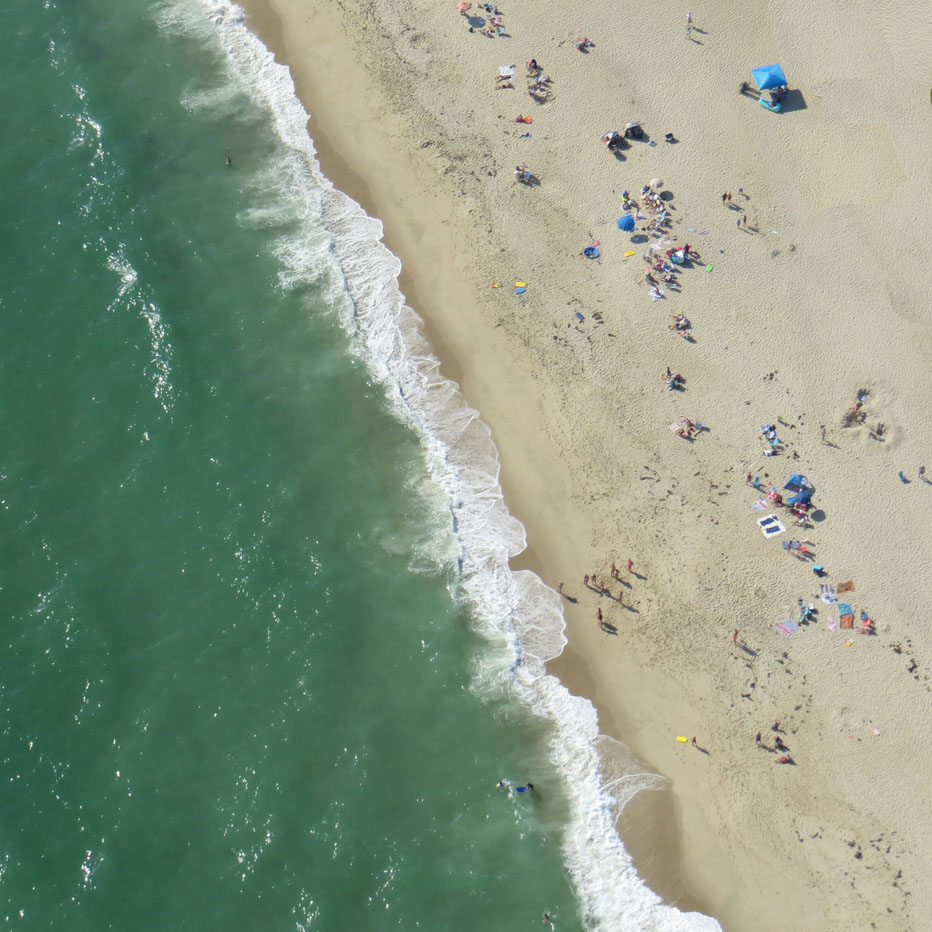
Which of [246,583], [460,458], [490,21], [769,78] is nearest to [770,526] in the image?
[460,458]

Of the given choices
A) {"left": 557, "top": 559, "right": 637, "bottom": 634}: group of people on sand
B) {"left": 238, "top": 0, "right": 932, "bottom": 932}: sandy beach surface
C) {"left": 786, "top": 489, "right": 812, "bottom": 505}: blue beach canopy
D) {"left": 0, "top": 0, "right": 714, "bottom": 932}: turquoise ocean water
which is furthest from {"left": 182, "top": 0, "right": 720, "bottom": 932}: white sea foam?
{"left": 786, "top": 489, "right": 812, "bottom": 505}: blue beach canopy

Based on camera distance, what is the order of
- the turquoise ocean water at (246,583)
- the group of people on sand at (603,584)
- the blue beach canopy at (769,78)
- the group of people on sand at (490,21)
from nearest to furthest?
1. the turquoise ocean water at (246,583)
2. the group of people on sand at (603,584)
3. the blue beach canopy at (769,78)
4. the group of people on sand at (490,21)

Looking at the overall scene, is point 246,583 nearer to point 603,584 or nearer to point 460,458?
point 460,458

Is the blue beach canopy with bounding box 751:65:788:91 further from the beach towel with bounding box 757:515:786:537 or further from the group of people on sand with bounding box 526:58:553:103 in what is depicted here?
the beach towel with bounding box 757:515:786:537

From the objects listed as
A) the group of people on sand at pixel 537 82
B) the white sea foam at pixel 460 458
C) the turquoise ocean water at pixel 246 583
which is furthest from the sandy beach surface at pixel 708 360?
the turquoise ocean water at pixel 246 583

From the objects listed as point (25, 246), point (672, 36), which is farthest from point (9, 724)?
point (672, 36)

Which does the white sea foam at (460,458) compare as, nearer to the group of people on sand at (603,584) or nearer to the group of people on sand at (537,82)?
the group of people on sand at (603,584)
